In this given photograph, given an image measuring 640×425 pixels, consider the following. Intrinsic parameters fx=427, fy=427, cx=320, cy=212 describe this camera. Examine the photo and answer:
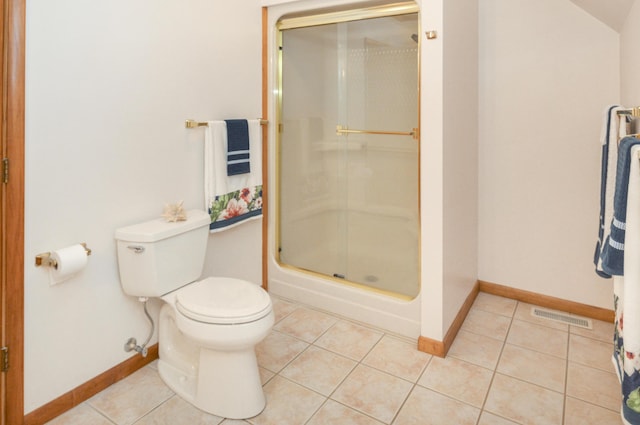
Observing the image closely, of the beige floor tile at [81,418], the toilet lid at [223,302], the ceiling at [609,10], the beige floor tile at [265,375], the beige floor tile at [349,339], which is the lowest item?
the beige floor tile at [81,418]

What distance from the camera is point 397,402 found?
1845mm

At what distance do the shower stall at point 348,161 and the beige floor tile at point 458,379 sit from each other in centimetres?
29

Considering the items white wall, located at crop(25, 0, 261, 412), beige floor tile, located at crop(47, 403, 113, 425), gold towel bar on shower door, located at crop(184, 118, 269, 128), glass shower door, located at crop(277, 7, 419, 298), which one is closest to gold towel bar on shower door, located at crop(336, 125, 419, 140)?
glass shower door, located at crop(277, 7, 419, 298)

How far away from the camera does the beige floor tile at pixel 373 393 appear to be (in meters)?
1.80

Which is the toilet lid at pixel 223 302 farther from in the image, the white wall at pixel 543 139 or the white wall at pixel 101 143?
the white wall at pixel 543 139

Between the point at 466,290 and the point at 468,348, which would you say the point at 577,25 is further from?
the point at 468,348

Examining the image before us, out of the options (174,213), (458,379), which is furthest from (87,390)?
Answer: (458,379)

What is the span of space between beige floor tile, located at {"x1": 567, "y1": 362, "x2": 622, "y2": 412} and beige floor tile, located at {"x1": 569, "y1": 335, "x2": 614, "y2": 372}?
0.17 feet

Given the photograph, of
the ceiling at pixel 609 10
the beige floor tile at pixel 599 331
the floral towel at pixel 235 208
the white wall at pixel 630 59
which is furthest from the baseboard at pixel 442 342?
the ceiling at pixel 609 10

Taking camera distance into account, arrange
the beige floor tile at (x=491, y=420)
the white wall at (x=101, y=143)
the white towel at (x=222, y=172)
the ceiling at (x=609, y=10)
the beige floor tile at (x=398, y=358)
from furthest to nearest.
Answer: the white towel at (x=222, y=172) < the beige floor tile at (x=398, y=358) < the ceiling at (x=609, y=10) < the beige floor tile at (x=491, y=420) < the white wall at (x=101, y=143)

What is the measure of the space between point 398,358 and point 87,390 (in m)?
1.45

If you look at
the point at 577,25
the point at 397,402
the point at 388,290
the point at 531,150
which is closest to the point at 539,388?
the point at 397,402

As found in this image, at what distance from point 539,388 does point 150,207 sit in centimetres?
199

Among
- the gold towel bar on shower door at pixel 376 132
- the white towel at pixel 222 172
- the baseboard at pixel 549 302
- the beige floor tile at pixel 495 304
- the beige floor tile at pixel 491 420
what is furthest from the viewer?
the beige floor tile at pixel 495 304
